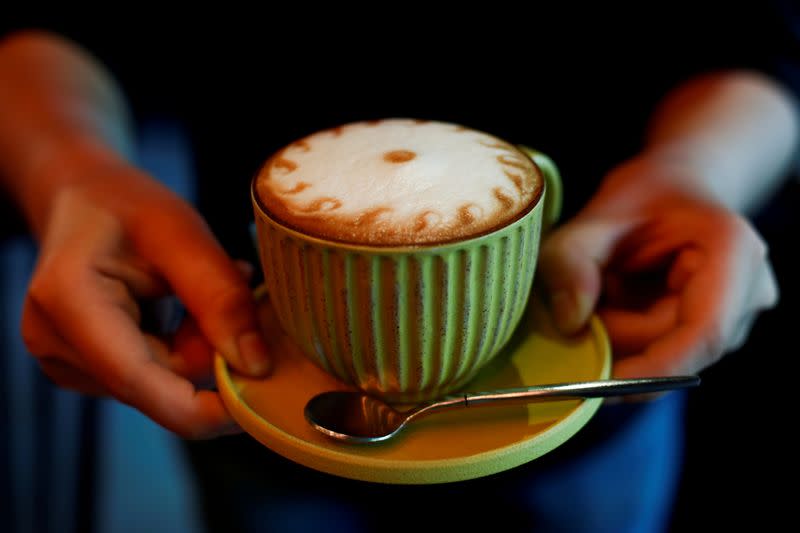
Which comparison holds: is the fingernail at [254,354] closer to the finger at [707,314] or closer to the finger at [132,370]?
the finger at [132,370]

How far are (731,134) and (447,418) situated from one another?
0.63 meters

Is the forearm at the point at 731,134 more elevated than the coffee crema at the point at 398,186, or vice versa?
the coffee crema at the point at 398,186

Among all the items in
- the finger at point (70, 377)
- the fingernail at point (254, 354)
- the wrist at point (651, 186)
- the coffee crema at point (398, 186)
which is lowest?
the finger at point (70, 377)

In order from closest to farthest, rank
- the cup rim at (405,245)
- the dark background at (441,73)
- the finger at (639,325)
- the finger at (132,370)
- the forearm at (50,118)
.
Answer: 1. the cup rim at (405,245)
2. the finger at (132,370)
3. the finger at (639,325)
4. the forearm at (50,118)
5. the dark background at (441,73)

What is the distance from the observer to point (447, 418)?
561 mm

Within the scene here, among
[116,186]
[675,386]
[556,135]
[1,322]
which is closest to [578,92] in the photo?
[556,135]

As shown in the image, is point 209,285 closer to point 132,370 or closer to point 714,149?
point 132,370

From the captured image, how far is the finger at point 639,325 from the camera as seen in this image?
680 mm

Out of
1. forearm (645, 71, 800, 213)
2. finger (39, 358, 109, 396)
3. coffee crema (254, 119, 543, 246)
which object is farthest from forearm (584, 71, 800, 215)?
finger (39, 358, 109, 396)

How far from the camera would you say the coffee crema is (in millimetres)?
475

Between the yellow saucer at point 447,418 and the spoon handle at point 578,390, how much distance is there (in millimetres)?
15

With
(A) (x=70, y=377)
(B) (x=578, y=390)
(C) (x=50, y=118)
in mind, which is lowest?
(A) (x=70, y=377)

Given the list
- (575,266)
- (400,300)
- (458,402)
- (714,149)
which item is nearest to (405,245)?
(400,300)

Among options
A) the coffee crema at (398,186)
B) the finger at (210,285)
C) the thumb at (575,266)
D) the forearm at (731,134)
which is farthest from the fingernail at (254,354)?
the forearm at (731,134)
